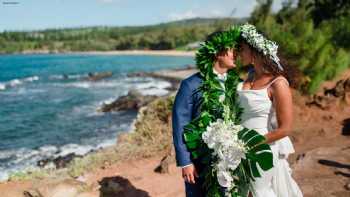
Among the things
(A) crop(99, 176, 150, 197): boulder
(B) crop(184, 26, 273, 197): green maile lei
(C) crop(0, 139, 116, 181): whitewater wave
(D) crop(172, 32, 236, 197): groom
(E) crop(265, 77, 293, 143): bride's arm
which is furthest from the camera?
(C) crop(0, 139, 116, 181): whitewater wave

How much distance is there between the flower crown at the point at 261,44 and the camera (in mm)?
3713

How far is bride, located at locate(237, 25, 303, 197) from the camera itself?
3.63m

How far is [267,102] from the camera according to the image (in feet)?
12.2

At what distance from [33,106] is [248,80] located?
98.4 ft

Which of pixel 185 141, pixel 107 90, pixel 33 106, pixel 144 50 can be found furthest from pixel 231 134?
pixel 144 50

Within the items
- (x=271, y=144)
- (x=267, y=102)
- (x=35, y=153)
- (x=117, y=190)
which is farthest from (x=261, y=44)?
(x=35, y=153)

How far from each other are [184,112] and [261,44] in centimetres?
84

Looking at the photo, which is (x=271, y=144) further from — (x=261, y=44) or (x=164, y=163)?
(x=164, y=163)

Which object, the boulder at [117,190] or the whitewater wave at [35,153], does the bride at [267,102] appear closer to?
the boulder at [117,190]

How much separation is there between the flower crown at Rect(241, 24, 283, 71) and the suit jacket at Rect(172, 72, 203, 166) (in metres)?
0.54

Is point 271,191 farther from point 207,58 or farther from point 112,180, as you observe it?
point 112,180

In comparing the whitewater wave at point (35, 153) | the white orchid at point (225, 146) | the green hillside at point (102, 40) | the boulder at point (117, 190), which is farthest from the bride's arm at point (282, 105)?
the green hillside at point (102, 40)

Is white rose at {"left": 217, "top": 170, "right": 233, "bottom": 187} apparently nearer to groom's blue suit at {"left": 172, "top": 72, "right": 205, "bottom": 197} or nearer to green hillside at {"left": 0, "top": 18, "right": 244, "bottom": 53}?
groom's blue suit at {"left": 172, "top": 72, "right": 205, "bottom": 197}

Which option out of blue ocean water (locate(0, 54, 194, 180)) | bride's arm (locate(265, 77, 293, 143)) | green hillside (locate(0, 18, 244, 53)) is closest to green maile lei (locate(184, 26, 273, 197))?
bride's arm (locate(265, 77, 293, 143))
